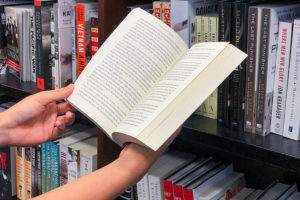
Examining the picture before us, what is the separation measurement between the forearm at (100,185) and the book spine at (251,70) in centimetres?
25

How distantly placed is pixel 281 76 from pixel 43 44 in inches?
26.1

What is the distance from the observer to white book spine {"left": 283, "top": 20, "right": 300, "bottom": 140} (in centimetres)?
78

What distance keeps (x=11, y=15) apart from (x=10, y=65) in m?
0.16

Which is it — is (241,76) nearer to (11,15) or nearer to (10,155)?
(11,15)

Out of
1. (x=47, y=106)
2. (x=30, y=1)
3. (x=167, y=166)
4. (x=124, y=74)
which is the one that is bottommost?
(x=167, y=166)

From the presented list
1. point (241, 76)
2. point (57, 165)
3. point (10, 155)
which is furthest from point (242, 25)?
point (10, 155)

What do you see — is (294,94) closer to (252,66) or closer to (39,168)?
(252,66)

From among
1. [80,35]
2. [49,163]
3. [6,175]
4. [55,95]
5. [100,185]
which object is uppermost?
[80,35]

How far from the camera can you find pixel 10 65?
1.35 metres

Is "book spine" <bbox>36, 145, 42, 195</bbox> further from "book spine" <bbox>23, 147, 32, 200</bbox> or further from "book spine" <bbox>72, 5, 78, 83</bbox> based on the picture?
"book spine" <bbox>72, 5, 78, 83</bbox>

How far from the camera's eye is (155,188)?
40.5 inches

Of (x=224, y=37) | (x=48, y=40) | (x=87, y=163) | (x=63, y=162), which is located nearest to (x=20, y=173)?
(x=63, y=162)

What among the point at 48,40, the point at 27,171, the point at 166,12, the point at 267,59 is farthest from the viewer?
the point at 27,171

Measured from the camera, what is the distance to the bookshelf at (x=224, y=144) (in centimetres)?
78
